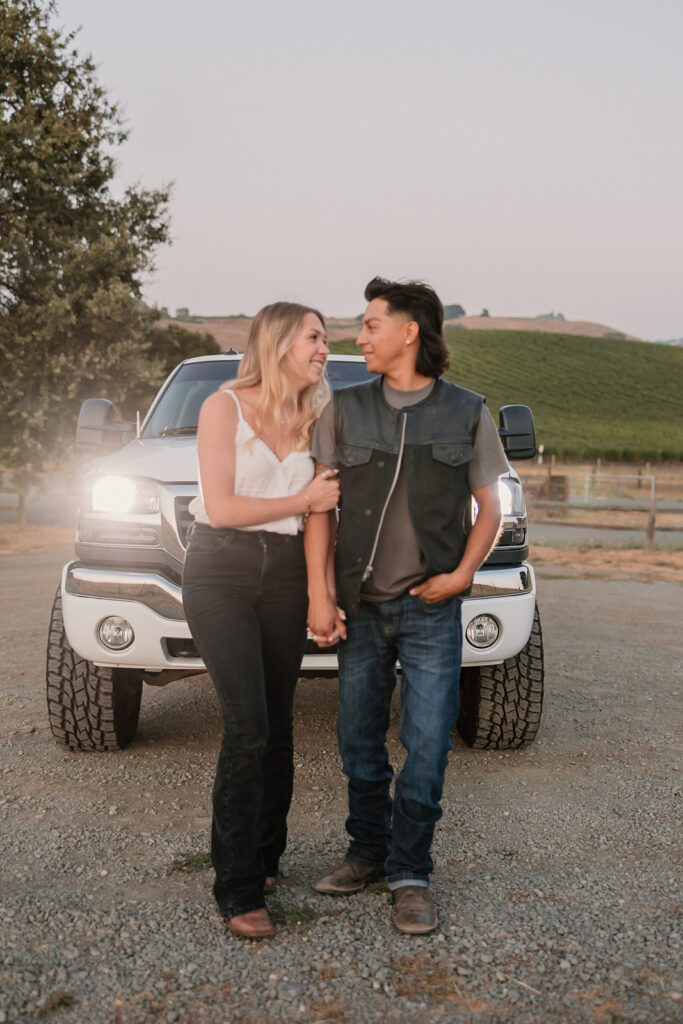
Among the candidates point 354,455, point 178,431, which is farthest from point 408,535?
point 178,431

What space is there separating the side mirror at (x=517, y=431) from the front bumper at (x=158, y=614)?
32.2 inches

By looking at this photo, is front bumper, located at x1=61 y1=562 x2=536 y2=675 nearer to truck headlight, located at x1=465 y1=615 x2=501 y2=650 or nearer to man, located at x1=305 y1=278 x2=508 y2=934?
truck headlight, located at x1=465 y1=615 x2=501 y2=650

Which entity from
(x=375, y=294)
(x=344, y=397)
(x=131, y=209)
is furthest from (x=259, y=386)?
(x=131, y=209)

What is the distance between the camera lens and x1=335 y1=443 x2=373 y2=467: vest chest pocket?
2832 millimetres

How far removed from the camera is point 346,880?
10.1 ft

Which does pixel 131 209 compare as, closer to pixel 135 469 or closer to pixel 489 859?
pixel 135 469

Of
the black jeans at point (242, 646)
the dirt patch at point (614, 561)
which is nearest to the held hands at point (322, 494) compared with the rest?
the black jeans at point (242, 646)

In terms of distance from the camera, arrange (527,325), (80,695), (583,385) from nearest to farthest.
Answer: (80,695), (583,385), (527,325)

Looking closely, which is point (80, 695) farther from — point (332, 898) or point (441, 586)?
point (441, 586)

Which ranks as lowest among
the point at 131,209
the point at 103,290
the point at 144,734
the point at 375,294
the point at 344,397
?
the point at 144,734

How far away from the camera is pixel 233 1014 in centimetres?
234

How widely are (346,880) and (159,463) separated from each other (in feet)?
6.29

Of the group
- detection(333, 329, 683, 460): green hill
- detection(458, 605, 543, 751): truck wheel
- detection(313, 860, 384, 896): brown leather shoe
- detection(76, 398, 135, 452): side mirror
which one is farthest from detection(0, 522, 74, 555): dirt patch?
detection(333, 329, 683, 460): green hill

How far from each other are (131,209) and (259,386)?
44.5 feet
